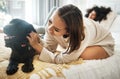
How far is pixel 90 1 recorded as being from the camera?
2.83 m

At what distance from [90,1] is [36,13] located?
0.95m

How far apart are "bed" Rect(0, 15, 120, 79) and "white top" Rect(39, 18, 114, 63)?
0.15 ft

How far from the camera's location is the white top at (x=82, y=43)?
1.24 meters

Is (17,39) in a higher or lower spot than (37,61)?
higher

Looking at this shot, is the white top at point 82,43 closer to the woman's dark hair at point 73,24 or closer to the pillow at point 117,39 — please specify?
the woman's dark hair at point 73,24

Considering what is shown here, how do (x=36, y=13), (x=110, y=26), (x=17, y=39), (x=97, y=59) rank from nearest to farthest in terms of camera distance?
(x=17, y=39) < (x=97, y=59) < (x=110, y=26) < (x=36, y=13)

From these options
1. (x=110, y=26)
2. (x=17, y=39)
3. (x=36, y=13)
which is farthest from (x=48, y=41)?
(x=36, y=13)

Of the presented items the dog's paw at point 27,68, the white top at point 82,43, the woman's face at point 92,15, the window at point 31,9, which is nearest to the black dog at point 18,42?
the dog's paw at point 27,68

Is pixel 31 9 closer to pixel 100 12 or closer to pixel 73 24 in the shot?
pixel 100 12

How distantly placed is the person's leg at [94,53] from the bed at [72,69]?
4cm

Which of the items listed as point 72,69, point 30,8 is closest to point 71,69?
point 72,69

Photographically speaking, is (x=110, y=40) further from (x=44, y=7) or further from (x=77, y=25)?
(x=44, y=7)

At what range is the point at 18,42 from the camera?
3.79 feet

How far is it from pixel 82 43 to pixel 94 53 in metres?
0.15
